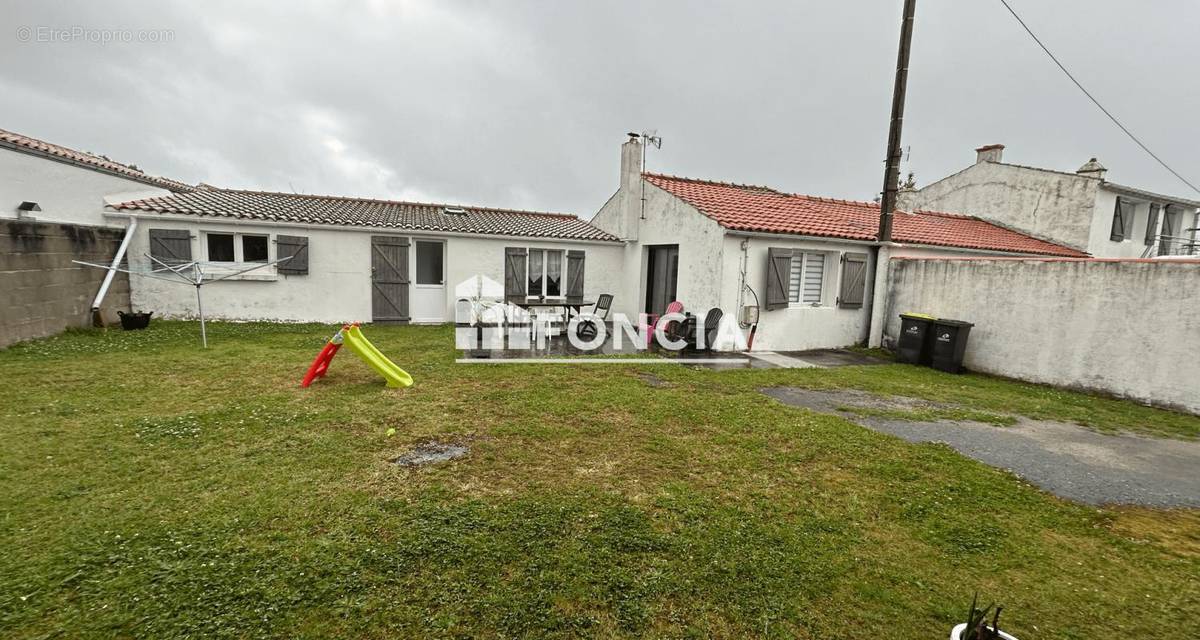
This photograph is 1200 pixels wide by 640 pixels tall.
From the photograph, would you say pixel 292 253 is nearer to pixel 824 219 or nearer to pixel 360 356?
pixel 360 356

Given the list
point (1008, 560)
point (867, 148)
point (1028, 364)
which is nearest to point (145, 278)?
point (1008, 560)

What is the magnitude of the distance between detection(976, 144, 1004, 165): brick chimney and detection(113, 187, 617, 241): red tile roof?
14.4 m

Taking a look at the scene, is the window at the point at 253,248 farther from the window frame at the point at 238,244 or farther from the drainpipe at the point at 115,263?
the drainpipe at the point at 115,263

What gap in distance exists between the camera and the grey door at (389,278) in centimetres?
1233

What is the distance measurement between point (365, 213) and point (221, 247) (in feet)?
11.8

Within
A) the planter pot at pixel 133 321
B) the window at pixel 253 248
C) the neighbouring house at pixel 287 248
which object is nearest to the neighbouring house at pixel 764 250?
the neighbouring house at pixel 287 248

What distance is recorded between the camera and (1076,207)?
1463 centimetres

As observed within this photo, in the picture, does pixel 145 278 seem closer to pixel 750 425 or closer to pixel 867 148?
pixel 750 425

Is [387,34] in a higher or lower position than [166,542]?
higher

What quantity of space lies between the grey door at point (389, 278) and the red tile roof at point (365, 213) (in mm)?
493

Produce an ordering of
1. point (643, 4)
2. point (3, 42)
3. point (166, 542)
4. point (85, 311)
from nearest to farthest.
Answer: point (166, 542) < point (85, 311) < point (3, 42) < point (643, 4)

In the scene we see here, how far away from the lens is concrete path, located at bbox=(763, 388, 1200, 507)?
406cm

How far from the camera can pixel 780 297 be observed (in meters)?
10.3

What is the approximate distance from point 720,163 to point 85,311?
67.8ft
